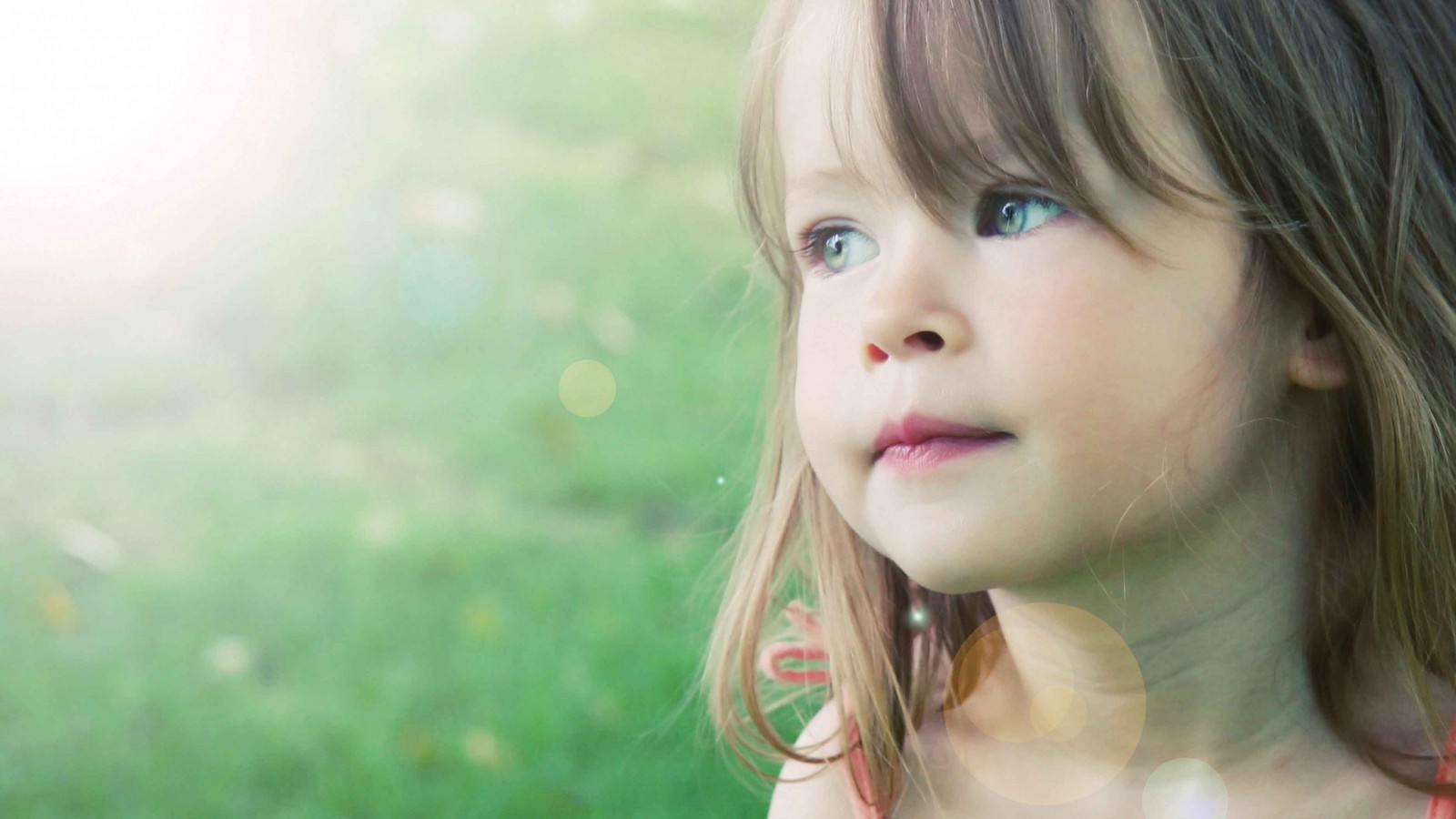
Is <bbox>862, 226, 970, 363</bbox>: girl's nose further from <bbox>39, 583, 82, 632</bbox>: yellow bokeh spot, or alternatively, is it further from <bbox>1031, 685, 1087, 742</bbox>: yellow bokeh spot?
<bbox>39, 583, 82, 632</bbox>: yellow bokeh spot

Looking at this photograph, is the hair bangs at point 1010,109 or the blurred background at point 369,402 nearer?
the hair bangs at point 1010,109

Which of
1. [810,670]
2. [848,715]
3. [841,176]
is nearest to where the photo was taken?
[841,176]

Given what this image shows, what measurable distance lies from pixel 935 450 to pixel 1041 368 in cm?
13

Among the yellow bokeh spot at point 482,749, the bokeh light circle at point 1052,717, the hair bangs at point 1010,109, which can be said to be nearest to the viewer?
the hair bangs at point 1010,109

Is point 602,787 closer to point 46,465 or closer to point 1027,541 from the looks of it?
point 1027,541

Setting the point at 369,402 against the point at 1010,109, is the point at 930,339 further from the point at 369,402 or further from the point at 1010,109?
the point at 369,402

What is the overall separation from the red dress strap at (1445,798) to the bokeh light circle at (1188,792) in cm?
20

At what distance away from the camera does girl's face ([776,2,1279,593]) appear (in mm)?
1312

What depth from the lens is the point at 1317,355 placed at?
1.45 m

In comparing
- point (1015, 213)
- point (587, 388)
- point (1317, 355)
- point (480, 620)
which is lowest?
point (587, 388)

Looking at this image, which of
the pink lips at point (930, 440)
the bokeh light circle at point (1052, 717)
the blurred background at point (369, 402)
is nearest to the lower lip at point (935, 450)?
the pink lips at point (930, 440)

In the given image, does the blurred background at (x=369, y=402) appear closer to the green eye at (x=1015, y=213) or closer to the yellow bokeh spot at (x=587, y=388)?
the yellow bokeh spot at (x=587, y=388)

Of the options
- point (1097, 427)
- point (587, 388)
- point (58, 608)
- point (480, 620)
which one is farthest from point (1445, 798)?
point (58, 608)

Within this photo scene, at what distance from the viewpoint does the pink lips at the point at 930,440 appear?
1341 mm
